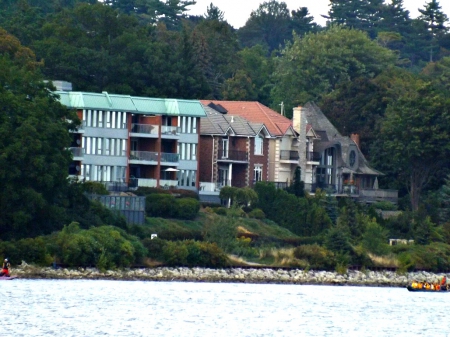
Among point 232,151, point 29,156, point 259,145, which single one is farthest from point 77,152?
point 29,156

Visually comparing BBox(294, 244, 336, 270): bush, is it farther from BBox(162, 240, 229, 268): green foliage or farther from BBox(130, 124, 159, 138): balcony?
BBox(130, 124, 159, 138): balcony

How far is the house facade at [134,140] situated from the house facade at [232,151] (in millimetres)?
2364

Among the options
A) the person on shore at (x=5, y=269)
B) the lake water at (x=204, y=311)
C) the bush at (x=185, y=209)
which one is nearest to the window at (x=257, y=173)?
the bush at (x=185, y=209)

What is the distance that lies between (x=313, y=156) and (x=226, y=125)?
10821 millimetres

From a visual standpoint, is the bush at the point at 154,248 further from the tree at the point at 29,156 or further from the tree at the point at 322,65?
the tree at the point at 322,65

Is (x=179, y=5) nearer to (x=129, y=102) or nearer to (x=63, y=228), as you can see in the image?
(x=129, y=102)

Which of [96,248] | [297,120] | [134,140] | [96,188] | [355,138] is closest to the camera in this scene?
[96,248]

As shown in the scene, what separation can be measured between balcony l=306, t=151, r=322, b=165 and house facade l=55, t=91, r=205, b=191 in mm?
12982

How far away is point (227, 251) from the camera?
300 feet

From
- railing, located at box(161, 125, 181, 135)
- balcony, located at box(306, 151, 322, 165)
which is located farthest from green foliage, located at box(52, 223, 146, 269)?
balcony, located at box(306, 151, 322, 165)

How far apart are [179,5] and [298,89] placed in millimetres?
50846

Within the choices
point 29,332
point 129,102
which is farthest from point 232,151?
point 29,332

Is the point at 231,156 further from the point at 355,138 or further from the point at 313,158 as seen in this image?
the point at 355,138

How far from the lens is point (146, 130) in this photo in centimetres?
10919
